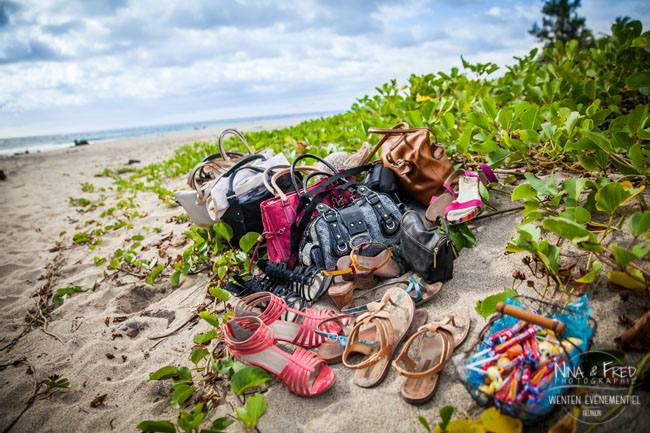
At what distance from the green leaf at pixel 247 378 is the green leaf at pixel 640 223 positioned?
1.87 metres

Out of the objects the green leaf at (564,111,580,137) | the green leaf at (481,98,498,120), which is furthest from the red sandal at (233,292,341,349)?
the green leaf at (481,98,498,120)

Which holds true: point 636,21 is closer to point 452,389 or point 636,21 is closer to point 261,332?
point 452,389

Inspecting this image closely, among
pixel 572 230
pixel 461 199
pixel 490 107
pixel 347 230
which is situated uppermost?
pixel 490 107

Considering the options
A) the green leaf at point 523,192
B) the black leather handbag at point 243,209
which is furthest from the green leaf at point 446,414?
the black leather handbag at point 243,209

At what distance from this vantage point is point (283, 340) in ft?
6.18

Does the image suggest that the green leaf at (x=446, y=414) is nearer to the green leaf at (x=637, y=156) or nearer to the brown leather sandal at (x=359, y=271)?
the brown leather sandal at (x=359, y=271)

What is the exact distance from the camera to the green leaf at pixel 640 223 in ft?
4.24

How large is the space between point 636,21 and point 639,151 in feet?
7.15

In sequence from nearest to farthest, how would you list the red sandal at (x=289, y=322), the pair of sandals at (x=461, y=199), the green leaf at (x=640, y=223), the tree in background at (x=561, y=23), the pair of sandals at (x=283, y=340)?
the green leaf at (x=640, y=223), the pair of sandals at (x=283, y=340), the red sandal at (x=289, y=322), the pair of sandals at (x=461, y=199), the tree in background at (x=561, y=23)

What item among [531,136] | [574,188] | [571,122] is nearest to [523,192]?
[574,188]

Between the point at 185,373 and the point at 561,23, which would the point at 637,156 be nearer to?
the point at 185,373

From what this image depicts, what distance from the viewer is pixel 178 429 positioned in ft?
5.01

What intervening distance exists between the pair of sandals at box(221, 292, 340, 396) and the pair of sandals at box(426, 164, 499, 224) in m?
1.24

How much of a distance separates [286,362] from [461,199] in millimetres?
1884
